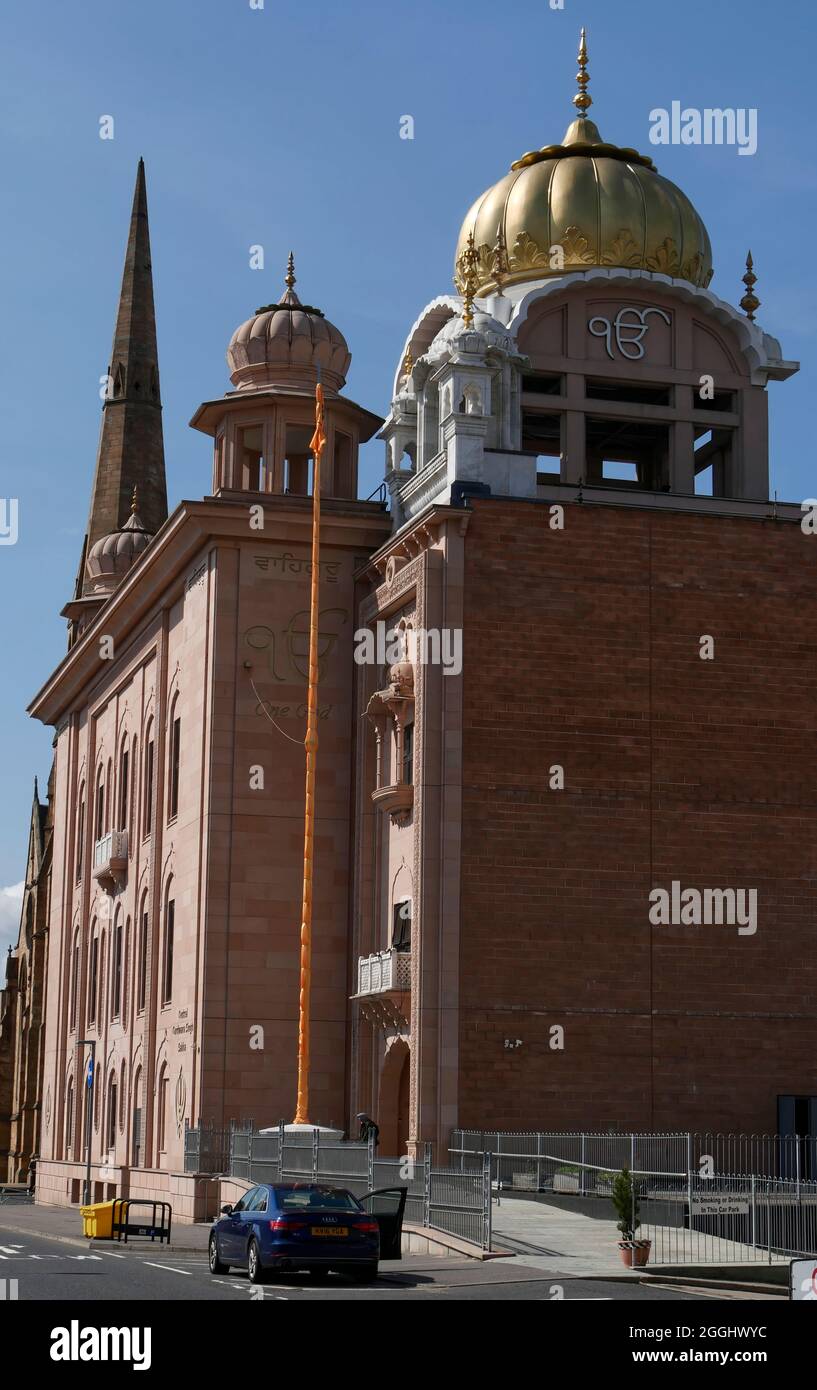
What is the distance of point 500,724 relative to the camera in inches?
1649

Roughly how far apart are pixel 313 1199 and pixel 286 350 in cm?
2961

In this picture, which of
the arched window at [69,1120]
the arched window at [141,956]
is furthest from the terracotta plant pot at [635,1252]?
the arched window at [69,1120]

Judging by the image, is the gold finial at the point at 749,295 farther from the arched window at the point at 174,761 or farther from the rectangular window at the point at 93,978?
the rectangular window at the point at 93,978

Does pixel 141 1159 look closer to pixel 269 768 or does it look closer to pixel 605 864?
pixel 269 768

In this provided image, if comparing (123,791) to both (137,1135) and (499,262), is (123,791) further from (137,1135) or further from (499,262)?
(499,262)

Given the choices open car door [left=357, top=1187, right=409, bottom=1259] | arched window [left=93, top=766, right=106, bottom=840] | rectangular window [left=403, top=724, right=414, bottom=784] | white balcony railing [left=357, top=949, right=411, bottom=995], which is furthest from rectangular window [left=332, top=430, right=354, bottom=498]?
open car door [left=357, top=1187, right=409, bottom=1259]

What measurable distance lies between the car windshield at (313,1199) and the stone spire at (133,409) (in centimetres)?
6294

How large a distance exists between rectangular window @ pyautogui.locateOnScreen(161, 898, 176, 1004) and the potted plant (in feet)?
76.7

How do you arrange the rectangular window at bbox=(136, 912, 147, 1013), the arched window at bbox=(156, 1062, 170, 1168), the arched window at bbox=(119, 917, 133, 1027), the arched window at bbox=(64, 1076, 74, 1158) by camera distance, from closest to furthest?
the arched window at bbox=(156, 1062, 170, 1168), the rectangular window at bbox=(136, 912, 147, 1013), the arched window at bbox=(119, 917, 133, 1027), the arched window at bbox=(64, 1076, 74, 1158)

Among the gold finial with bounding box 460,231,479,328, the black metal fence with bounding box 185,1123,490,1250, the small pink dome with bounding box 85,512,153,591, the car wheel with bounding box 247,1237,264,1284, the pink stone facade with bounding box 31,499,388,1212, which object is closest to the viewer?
the car wheel with bounding box 247,1237,264,1284

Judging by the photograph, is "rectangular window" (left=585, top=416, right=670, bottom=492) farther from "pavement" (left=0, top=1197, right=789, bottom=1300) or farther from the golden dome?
"pavement" (left=0, top=1197, right=789, bottom=1300)

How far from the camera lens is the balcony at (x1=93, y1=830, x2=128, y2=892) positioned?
5834 centimetres

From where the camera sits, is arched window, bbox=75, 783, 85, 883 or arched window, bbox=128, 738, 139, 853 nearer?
arched window, bbox=128, 738, 139, 853

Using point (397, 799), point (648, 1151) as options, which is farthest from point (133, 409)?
point (648, 1151)
